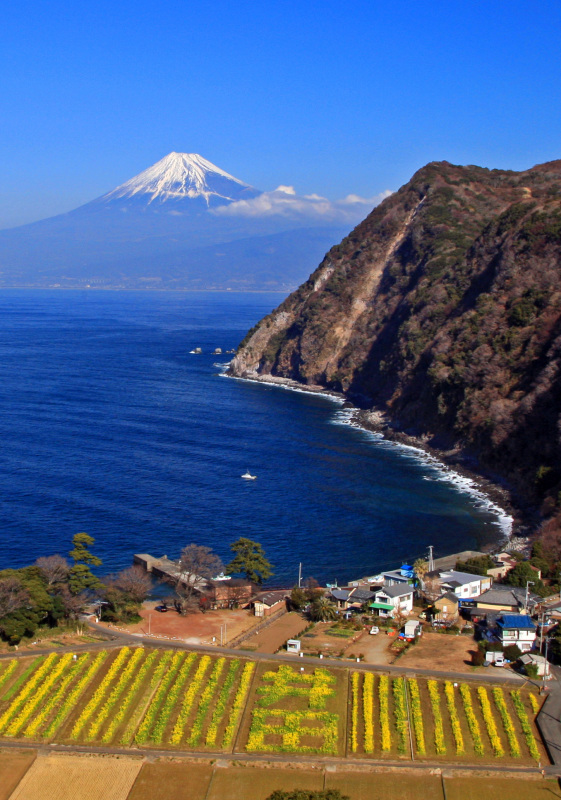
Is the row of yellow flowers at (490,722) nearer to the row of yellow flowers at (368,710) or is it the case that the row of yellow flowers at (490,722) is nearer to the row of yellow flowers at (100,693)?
the row of yellow flowers at (368,710)

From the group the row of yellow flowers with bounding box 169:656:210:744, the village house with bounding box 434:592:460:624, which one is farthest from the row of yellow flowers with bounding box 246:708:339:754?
the village house with bounding box 434:592:460:624

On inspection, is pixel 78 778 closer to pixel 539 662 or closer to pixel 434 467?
pixel 539 662

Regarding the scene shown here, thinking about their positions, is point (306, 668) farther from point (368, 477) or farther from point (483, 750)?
point (368, 477)

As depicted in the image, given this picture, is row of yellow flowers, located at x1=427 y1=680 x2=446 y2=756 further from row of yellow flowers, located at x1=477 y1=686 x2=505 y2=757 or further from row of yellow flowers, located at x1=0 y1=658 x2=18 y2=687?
row of yellow flowers, located at x1=0 y1=658 x2=18 y2=687

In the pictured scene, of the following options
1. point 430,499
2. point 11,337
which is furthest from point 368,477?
point 11,337

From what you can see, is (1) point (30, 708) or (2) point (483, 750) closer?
(2) point (483, 750)

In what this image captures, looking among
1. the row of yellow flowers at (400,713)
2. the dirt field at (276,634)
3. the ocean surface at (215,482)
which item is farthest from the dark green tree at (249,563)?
the row of yellow flowers at (400,713)
